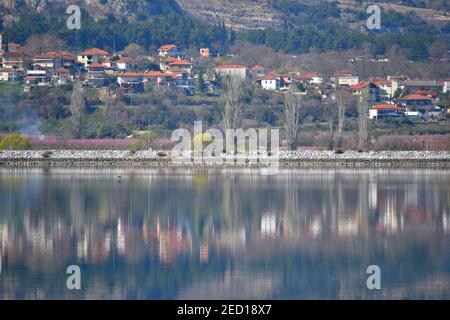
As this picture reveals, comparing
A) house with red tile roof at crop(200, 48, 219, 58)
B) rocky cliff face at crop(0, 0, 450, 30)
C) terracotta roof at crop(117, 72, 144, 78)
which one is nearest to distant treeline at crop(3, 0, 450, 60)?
house with red tile roof at crop(200, 48, 219, 58)

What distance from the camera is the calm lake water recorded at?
15508mm

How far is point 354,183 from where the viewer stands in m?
32.0

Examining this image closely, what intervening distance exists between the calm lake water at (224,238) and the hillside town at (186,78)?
109 ft

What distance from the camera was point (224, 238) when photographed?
2005 centimetres

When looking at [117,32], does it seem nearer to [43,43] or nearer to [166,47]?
[166,47]

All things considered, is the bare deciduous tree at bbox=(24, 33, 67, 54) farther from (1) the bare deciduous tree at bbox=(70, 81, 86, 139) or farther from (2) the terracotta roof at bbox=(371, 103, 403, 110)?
(1) the bare deciduous tree at bbox=(70, 81, 86, 139)

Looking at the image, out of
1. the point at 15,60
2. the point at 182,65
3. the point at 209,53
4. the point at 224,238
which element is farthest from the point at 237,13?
the point at 224,238

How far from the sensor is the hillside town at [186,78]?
2562 inches

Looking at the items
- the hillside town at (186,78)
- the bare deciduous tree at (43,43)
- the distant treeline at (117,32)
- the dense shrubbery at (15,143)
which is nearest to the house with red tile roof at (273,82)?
the hillside town at (186,78)

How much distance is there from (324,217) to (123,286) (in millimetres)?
8585

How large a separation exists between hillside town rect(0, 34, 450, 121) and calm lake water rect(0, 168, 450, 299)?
33106mm

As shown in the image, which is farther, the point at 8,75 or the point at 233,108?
the point at 8,75

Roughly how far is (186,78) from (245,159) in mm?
29226
